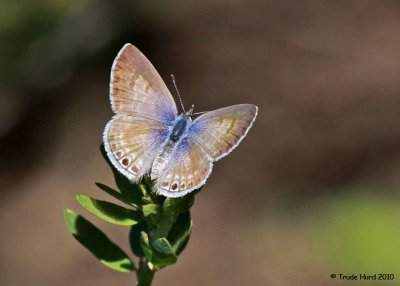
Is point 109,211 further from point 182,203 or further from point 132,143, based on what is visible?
point 132,143

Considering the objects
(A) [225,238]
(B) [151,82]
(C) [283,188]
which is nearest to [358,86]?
(C) [283,188]

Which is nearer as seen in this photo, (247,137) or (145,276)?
(145,276)

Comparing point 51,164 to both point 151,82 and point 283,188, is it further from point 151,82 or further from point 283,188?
point 151,82

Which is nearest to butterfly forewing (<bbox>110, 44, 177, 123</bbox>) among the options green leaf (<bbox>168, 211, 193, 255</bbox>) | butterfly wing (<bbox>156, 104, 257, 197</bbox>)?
butterfly wing (<bbox>156, 104, 257, 197</bbox>)

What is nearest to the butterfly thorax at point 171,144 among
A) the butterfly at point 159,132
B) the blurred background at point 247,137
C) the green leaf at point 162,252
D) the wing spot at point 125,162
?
the butterfly at point 159,132

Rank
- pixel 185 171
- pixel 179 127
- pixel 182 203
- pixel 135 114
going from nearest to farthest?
pixel 182 203 < pixel 185 171 < pixel 135 114 < pixel 179 127

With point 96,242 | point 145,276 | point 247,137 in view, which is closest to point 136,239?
point 96,242
